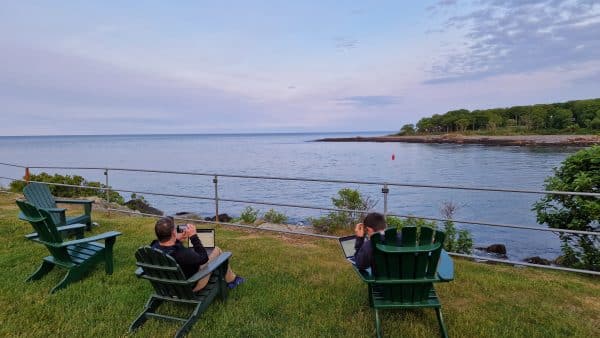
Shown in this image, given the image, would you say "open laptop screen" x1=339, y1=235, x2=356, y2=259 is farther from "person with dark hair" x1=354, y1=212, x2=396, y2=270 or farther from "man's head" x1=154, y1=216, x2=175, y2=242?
"man's head" x1=154, y1=216, x2=175, y2=242

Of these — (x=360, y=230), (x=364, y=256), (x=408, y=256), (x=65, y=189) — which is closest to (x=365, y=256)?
(x=364, y=256)

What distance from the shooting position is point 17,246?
5.87 metres

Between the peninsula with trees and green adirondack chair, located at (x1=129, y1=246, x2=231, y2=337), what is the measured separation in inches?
3473

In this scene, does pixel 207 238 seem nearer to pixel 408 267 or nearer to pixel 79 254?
pixel 79 254

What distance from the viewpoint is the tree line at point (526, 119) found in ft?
327

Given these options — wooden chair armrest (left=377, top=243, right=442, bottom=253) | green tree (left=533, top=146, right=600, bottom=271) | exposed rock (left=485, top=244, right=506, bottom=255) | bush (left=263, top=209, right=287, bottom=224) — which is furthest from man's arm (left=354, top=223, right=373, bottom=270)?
exposed rock (left=485, top=244, right=506, bottom=255)

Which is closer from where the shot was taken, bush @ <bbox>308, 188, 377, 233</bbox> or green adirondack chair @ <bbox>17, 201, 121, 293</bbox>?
green adirondack chair @ <bbox>17, 201, 121, 293</bbox>

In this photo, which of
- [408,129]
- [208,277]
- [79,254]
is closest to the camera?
[208,277]

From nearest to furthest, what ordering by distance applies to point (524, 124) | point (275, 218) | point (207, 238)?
point (207, 238)
point (275, 218)
point (524, 124)

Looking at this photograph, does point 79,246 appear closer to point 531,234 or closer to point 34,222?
point 34,222

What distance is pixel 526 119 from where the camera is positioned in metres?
112

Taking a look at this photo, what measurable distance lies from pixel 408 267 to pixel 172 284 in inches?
78.9

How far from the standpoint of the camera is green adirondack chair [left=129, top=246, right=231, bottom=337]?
323 centimetres

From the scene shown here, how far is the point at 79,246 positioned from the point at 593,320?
5.75m
